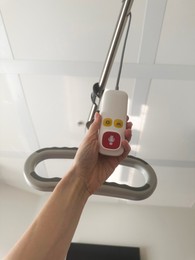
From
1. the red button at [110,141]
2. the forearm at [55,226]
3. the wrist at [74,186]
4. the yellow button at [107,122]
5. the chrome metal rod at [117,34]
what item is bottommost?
the forearm at [55,226]

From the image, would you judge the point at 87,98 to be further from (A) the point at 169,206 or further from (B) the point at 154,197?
(A) the point at 169,206

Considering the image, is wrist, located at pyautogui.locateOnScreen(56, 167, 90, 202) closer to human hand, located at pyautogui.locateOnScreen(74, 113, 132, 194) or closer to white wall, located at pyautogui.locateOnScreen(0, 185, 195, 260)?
A: human hand, located at pyautogui.locateOnScreen(74, 113, 132, 194)

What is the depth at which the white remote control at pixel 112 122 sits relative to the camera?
2.05ft

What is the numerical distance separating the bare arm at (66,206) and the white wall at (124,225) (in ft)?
6.84

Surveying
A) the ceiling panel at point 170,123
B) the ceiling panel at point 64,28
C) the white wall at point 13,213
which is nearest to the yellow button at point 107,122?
the ceiling panel at point 64,28

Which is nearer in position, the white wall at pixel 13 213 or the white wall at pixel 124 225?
the white wall at pixel 13 213

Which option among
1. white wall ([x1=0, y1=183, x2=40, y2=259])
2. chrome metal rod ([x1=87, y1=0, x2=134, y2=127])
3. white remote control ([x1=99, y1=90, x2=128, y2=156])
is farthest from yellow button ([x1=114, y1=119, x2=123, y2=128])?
white wall ([x1=0, y1=183, x2=40, y2=259])

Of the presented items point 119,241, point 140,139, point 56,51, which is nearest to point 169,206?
point 119,241

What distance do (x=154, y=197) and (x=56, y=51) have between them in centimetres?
206

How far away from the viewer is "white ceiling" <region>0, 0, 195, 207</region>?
39.7 inches

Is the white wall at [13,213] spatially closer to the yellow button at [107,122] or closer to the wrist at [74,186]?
the wrist at [74,186]

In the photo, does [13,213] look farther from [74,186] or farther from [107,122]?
[107,122]

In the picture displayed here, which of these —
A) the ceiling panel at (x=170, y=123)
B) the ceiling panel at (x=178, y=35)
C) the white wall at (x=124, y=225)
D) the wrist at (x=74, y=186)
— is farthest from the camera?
the white wall at (x=124, y=225)

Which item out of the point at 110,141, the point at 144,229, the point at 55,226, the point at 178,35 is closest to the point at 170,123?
the point at 178,35
